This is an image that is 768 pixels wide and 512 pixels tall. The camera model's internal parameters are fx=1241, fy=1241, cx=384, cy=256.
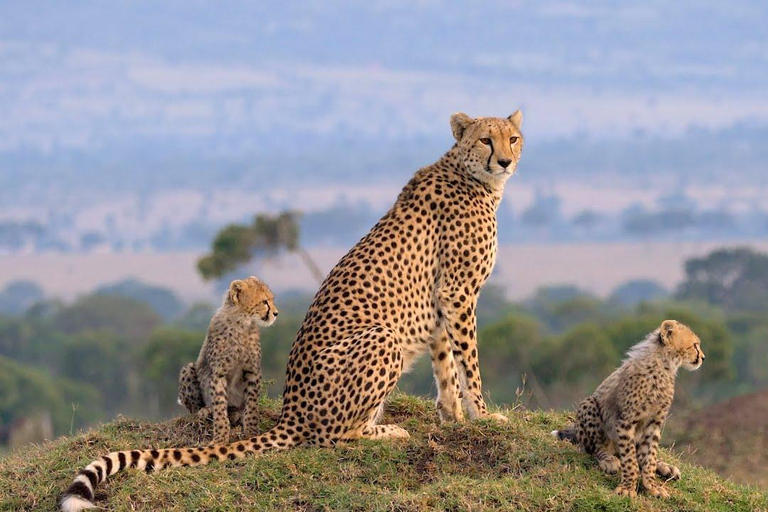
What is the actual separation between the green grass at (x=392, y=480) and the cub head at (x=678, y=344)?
617 mm

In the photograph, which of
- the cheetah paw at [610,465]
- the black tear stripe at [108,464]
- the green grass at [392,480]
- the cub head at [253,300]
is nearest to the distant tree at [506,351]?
Answer: the cub head at [253,300]

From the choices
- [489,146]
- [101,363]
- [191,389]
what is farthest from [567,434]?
[101,363]

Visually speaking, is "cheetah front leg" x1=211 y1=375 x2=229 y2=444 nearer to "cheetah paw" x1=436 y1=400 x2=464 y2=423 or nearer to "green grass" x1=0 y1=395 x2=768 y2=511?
"green grass" x1=0 y1=395 x2=768 y2=511

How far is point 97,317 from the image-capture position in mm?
56719

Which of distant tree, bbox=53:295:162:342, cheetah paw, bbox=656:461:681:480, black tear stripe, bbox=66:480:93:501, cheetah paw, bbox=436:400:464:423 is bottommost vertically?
distant tree, bbox=53:295:162:342

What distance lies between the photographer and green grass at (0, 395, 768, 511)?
562 centimetres

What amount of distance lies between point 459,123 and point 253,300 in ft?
4.87

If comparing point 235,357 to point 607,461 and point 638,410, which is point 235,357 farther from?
point 638,410

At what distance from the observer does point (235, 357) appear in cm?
644

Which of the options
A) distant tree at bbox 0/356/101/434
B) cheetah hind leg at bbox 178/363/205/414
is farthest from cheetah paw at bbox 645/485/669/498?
distant tree at bbox 0/356/101/434

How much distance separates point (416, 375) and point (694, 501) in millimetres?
25901

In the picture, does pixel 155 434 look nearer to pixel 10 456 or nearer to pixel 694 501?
pixel 10 456

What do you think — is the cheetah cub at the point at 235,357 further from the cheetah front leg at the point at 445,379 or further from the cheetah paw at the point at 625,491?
the cheetah paw at the point at 625,491

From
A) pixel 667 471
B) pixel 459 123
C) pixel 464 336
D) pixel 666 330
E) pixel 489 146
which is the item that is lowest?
pixel 667 471
